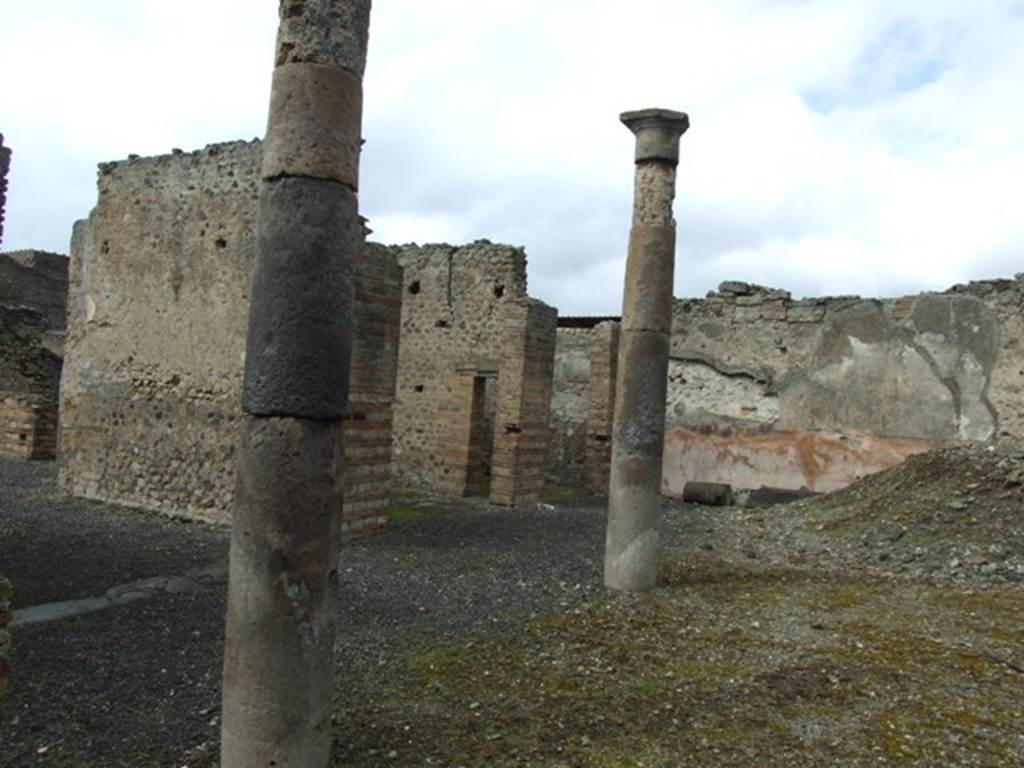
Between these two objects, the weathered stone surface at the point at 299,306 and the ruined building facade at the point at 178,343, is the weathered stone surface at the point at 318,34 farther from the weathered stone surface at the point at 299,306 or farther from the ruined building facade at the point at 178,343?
the ruined building facade at the point at 178,343

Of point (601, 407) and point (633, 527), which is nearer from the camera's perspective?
point (633, 527)

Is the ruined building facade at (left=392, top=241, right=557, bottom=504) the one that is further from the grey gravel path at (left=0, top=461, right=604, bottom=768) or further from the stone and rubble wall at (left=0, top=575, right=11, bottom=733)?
the stone and rubble wall at (left=0, top=575, right=11, bottom=733)

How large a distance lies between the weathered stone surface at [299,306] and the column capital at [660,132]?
13.8ft

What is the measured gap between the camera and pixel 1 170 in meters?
6.74

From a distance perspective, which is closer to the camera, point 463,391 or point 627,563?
point 627,563

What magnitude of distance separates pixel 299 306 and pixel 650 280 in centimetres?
420

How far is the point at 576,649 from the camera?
16.8 ft

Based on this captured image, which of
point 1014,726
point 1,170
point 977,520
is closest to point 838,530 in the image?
point 977,520

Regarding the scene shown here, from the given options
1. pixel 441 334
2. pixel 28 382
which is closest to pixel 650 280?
pixel 441 334

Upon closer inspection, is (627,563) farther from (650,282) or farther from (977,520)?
(977,520)

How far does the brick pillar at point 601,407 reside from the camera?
14211 millimetres

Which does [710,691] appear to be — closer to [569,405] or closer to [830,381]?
[830,381]

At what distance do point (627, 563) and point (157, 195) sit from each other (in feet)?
21.1

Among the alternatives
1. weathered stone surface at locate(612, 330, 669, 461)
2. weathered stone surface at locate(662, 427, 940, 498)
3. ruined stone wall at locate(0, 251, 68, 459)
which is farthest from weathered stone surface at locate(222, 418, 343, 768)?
ruined stone wall at locate(0, 251, 68, 459)
